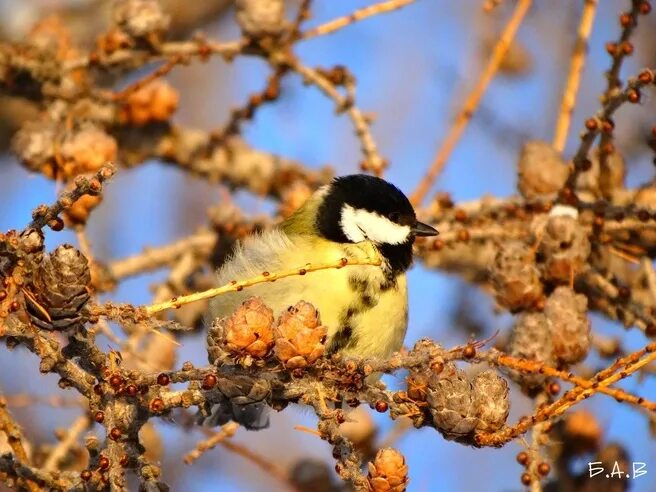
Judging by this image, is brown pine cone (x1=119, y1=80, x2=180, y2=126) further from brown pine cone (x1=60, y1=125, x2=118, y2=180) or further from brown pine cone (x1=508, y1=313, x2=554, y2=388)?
brown pine cone (x1=508, y1=313, x2=554, y2=388)

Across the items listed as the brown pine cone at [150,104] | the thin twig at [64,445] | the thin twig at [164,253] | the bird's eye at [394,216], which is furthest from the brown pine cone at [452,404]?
the brown pine cone at [150,104]

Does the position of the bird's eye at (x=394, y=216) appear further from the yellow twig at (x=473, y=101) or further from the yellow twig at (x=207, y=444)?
the yellow twig at (x=207, y=444)

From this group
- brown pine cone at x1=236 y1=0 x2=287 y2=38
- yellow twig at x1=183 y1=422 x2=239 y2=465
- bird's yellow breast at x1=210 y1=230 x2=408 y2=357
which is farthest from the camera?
brown pine cone at x1=236 y1=0 x2=287 y2=38

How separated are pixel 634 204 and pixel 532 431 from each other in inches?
22.2

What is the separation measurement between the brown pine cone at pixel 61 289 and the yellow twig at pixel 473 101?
47.2 inches

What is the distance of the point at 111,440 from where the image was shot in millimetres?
1146

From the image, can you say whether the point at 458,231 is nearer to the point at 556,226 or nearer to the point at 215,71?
the point at 556,226

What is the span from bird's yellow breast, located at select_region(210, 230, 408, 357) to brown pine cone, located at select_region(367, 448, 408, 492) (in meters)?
0.73

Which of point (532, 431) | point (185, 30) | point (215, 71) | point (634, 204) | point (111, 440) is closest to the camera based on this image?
point (111, 440)

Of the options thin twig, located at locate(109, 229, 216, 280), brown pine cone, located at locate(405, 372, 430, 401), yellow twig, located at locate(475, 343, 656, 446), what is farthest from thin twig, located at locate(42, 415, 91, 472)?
yellow twig, located at locate(475, 343, 656, 446)

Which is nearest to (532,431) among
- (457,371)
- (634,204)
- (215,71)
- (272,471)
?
(457,371)

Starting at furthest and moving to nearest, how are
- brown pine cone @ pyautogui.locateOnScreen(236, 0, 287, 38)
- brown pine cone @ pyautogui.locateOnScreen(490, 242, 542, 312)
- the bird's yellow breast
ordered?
1. brown pine cone @ pyautogui.locateOnScreen(236, 0, 287, 38)
2. the bird's yellow breast
3. brown pine cone @ pyautogui.locateOnScreen(490, 242, 542, 312)

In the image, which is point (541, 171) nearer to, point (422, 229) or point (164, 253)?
point (422, 229)

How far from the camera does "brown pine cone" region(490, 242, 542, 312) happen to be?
1.77 metres
